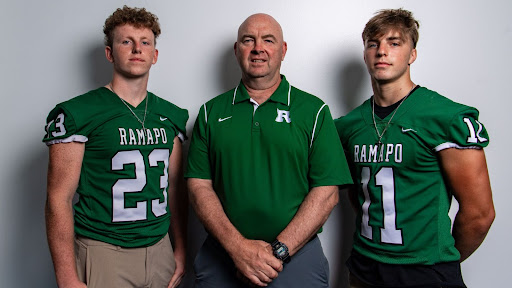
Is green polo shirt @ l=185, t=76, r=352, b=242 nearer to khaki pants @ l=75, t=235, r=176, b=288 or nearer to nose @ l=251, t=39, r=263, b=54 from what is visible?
nose @ l=251, t=39, r=263, b=54

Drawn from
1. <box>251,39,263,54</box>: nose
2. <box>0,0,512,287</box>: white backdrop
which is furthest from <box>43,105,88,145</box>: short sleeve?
<box>251,39,263,54</box>: nose

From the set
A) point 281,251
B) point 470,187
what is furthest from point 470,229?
point 281,251

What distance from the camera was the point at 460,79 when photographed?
1.99m

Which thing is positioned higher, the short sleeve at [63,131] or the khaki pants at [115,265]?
the short sleeve at [63,131]

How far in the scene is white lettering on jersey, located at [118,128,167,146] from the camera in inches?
61.2

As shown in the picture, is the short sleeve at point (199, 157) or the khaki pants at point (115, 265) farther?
the short sleeve at point (199, 157)

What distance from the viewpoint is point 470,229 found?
1.54 m

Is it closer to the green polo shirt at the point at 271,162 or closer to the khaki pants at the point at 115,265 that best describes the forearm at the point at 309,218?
the green polo shirt at the point at 271,162

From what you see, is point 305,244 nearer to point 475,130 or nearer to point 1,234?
point 475,130

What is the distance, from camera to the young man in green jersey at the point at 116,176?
147cm

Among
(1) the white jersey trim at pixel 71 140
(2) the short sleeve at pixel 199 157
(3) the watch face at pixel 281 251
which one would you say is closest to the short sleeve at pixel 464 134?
(3) the watch face at pixel 281 251

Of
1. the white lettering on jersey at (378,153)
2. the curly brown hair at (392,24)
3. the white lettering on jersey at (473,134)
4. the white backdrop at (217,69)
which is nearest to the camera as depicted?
the white lettering on jersey at (473,134)

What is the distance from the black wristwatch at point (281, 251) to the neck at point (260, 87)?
577mm

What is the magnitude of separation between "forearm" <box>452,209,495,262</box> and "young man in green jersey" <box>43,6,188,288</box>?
1.15 m
